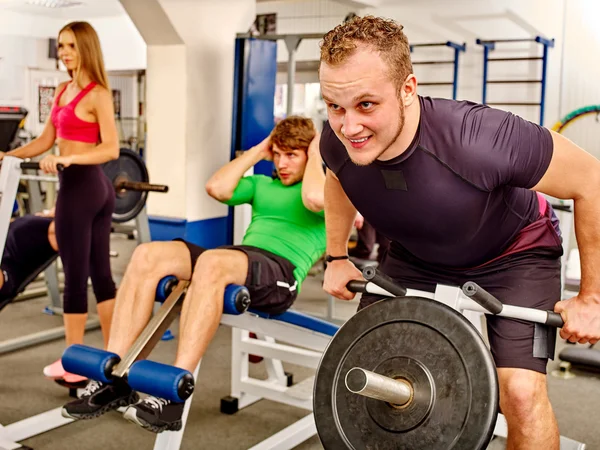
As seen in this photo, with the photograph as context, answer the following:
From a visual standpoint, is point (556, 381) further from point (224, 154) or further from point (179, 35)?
point (179, 35)

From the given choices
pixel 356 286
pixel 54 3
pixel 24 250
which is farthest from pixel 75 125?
pixel 54 3

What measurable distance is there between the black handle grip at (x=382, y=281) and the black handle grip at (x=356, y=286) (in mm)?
119

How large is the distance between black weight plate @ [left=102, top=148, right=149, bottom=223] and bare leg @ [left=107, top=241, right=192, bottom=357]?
1.57m

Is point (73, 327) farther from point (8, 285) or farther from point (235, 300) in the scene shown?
point (235, 300)

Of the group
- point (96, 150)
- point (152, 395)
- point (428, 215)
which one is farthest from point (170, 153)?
point (428, 215)

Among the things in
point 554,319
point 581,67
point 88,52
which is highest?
point 581,67

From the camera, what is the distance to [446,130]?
4.97 feet

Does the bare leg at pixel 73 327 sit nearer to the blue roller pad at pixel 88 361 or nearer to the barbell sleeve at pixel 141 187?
the barbell sleeve at pixel 141 187

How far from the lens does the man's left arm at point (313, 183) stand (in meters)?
2.55

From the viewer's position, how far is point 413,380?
4.42 ft

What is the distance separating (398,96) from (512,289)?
0.56m

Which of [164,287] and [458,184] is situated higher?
[458,184]

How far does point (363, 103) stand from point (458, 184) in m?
0.29

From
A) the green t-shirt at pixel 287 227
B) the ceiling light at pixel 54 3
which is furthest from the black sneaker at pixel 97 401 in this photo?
the ceiling light at pixel 54 3
